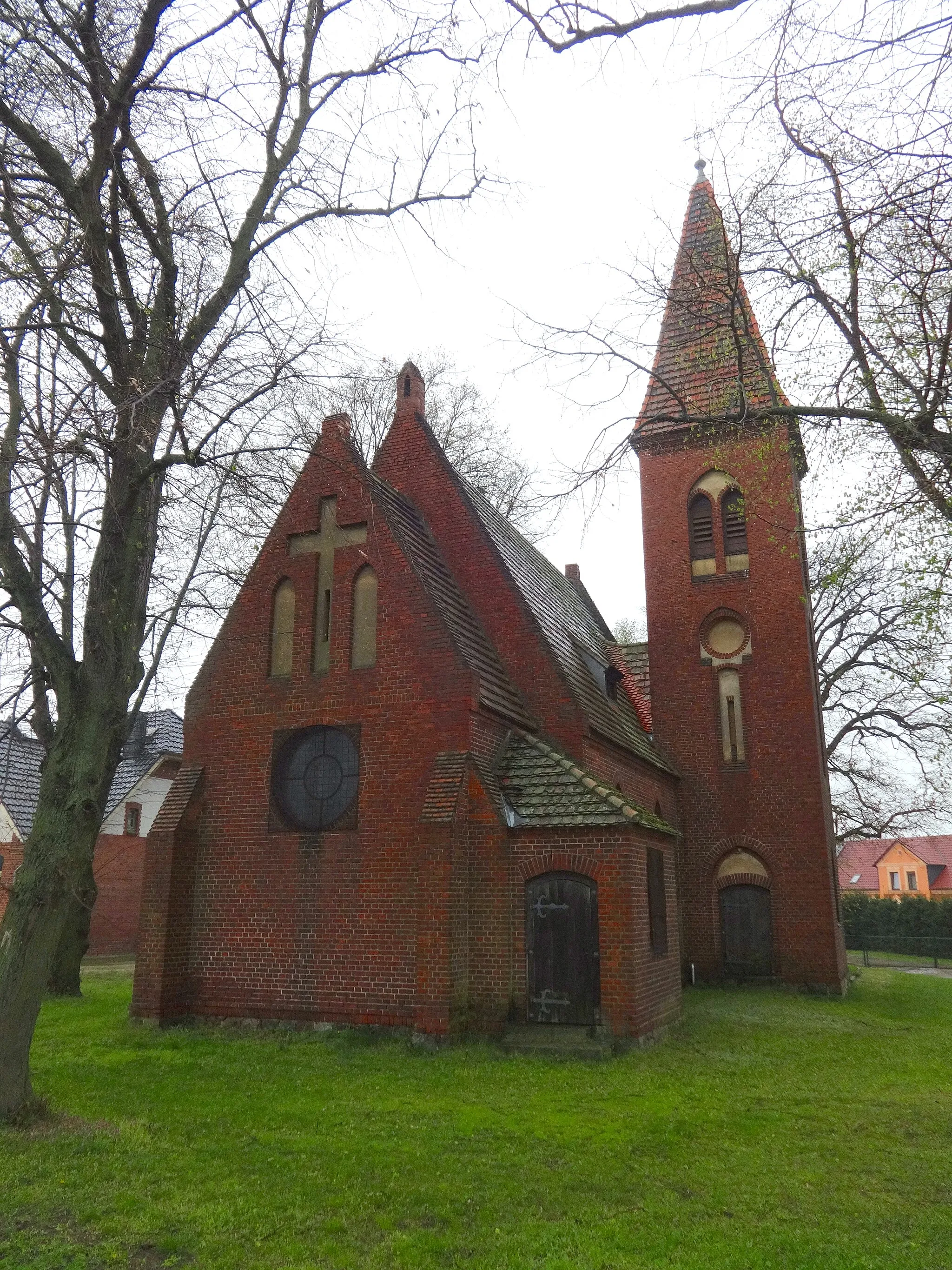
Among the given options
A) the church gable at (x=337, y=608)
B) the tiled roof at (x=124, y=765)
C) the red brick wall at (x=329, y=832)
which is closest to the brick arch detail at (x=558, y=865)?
the red brick wall at (x=329, y=832)

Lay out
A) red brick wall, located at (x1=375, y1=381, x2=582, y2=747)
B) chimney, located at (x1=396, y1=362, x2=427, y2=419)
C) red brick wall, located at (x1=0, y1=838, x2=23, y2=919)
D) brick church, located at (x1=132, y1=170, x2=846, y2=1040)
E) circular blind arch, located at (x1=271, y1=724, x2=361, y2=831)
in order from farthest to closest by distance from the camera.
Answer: red brick wall, located at (x1=0, y1=838, x2=23, y2=919), chimney, located at (x1=396, y1=362, x2=427, y2=419), red brick wall, located at (x1=375, y1=381, x2=582, y2=747), circular blind arch, located at (x1=271, y1=724, x2=361, y2=831), brick church, located at (x1=132, y1=170, x2=846, y2=1040)

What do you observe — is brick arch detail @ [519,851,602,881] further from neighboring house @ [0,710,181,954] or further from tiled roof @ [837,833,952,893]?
tiled roof @ [837,833,952,893]

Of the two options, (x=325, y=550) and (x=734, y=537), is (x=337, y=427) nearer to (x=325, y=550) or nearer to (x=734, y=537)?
(x=325, y=550)

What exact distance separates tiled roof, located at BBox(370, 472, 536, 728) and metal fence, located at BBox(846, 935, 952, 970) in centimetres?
2413

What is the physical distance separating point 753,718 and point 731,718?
1.57ft

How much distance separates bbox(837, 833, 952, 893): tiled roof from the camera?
178 ft

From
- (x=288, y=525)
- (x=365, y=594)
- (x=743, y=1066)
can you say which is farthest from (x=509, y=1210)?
(x=288, y=525)

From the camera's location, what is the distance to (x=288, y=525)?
45.6 feet

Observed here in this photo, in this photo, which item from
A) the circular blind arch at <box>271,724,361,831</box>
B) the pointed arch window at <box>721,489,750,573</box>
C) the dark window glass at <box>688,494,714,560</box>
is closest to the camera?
the circular blind arch at <box>271,724,361,831</box>

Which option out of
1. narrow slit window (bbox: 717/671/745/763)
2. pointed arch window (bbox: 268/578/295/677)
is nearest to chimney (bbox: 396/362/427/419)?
pointed arch window (bbox: 268/578/295/677)

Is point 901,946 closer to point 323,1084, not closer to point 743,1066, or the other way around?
→ point 743,1066

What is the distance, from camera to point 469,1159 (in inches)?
268

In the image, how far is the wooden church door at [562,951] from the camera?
36.1ft

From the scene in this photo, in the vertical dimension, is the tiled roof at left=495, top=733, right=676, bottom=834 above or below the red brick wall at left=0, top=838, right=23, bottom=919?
above
